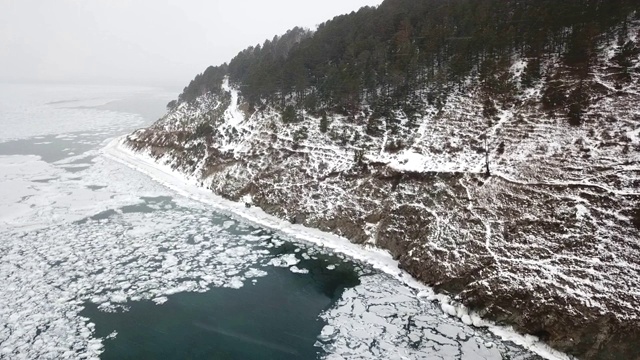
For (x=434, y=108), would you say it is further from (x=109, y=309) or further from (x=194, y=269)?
(x=109, y=309)

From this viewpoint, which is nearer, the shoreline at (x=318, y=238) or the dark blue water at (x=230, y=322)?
the dark blue water at (x=230, y=322)

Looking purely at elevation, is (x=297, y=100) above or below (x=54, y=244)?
above

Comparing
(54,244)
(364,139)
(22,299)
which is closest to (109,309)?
(22,299)

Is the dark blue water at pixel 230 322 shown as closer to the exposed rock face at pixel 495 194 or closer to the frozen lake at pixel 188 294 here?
the frozen lake at pixel 188 294

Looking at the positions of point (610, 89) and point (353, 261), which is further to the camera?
point (610, 89)

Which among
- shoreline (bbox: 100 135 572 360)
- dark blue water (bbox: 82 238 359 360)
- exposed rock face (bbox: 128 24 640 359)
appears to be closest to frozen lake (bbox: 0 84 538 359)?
dark blue water (bbox: 82 238 359 360)

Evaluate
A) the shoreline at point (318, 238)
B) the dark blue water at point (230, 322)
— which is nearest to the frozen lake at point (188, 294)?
the dark blue water at point (230, 322)
